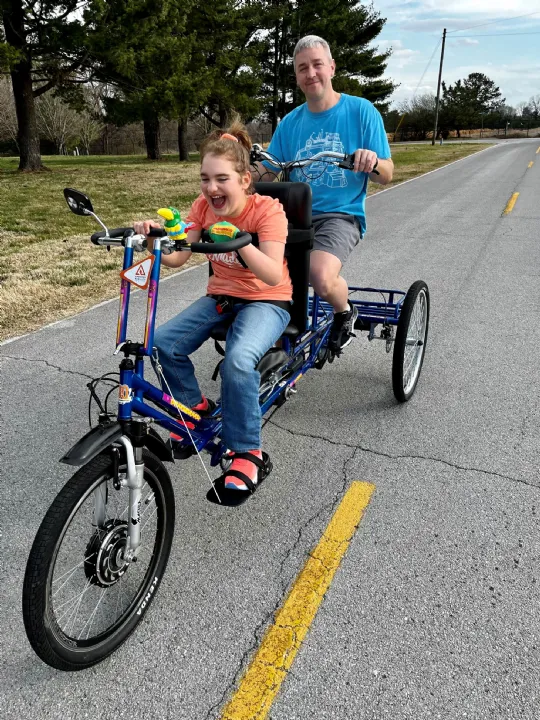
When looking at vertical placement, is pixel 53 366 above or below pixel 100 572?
below

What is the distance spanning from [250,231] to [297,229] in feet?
1.38

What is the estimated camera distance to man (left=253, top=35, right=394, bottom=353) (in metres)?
3.55

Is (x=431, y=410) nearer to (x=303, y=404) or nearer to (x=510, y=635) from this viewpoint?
(x=303, y=404)

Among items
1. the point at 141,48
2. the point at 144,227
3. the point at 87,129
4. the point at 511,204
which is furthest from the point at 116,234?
the point at 87,129

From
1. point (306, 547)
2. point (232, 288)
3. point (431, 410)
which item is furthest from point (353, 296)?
point (306, 547)

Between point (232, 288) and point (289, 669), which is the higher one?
point (232, 288)

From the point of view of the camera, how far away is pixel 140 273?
2.07m

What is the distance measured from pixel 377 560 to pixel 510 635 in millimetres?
585

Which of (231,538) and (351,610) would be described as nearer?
(351,610)

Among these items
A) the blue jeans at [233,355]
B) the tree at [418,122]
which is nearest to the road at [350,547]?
the blue jeans at [233,355]

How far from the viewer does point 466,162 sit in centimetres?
2555

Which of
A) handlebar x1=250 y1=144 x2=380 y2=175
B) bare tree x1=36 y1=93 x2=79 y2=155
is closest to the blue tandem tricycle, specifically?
handlebar x1=250 y1=144 x2=380 y2=175

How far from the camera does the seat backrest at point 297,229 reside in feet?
10.0

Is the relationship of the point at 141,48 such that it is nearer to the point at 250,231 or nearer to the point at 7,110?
the point at 250,231
